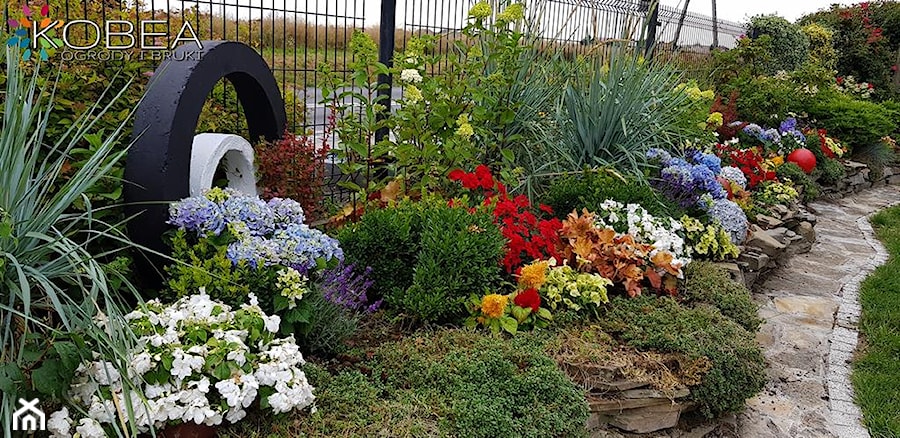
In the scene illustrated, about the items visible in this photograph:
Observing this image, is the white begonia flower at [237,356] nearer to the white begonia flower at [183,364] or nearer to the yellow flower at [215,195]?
the white begonia flower at [183,364]

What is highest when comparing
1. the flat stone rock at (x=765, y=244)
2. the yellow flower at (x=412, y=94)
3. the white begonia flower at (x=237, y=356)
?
the yellow flower at (x=412, y=94)

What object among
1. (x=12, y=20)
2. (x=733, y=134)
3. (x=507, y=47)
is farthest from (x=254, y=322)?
(x=733, y=134)

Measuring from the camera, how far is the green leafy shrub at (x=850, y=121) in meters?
9.10

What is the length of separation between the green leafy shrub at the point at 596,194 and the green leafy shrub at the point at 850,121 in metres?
6.16

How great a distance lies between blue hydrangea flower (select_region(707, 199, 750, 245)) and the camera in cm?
445

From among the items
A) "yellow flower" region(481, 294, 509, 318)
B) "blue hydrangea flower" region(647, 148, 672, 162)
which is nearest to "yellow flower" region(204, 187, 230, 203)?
"yellow flower" region(481, 294, 509, 318)

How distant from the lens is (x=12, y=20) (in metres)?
3.02

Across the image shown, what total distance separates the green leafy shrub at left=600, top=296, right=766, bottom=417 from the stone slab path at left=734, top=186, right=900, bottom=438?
24 centimetres

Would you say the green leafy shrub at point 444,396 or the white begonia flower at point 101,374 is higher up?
the white begonia flower at point 101,374

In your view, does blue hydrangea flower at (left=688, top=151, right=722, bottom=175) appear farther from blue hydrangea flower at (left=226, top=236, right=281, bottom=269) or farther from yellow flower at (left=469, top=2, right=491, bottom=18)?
blue hydrangea flower at (left=226, top=236, right=281, bottom=269)

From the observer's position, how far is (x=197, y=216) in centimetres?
249

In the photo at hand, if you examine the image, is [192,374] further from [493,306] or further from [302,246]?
[493,306]

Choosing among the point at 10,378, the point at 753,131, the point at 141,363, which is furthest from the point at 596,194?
the point at 753,131

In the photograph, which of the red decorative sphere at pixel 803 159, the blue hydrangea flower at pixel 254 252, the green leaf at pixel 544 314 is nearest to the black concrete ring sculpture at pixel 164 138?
the blue hydrangea flower at pixel 254 252
